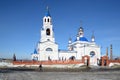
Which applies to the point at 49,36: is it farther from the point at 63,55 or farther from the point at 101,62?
the point at 101,62

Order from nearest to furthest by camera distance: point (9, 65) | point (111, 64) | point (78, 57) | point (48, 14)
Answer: point (9, 65)
point (111, 64)
point (48, 14)
point (78, 57)

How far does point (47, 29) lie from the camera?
211 feet

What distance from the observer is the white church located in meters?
63.3

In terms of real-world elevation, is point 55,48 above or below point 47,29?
below

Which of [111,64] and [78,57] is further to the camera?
[78,57]

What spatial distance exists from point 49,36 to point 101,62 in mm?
15873

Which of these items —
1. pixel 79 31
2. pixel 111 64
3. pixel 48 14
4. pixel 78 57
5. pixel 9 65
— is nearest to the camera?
pixel 9 65

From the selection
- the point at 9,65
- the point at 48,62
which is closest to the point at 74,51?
the point at 48,62

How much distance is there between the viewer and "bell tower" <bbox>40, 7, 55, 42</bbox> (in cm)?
6406

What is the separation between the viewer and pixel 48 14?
6438 cm

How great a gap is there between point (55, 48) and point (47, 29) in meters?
5.74

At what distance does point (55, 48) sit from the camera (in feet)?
211

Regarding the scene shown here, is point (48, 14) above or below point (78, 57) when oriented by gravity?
above

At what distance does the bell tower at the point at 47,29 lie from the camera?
64.1 meters
